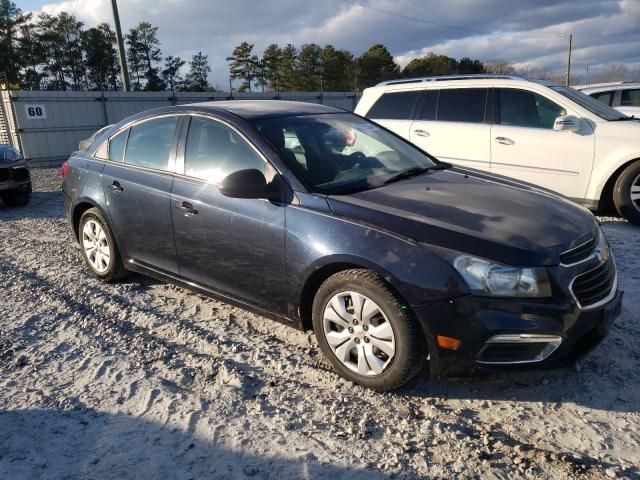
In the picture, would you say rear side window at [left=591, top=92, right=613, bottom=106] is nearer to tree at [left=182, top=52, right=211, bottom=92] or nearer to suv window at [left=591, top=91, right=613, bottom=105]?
suv window at [left=591, top=91, right=613, bottom=105]

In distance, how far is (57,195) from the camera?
1011cm

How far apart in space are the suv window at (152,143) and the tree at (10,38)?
54889 mm

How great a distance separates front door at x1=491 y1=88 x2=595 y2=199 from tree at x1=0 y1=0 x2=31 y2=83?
55194mm

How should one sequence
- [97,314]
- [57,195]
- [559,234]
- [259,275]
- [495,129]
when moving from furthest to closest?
[57,195] → [495,129] → [97,314] → [259,275] → [559,234]

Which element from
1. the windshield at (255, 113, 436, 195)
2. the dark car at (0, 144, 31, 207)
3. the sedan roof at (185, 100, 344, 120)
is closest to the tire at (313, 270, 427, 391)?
the windshield at (255, 113, 436, 195)

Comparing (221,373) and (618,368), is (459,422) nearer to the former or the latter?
(618,368)

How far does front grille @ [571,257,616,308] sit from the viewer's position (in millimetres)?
2662

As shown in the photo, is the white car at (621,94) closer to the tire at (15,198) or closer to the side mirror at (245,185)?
the side mirror at (245,185)

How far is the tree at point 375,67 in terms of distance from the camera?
60.2m

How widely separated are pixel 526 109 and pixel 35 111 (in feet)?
51.7

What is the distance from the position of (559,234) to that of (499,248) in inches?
18.9

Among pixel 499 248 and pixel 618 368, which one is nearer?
pixel 499 248

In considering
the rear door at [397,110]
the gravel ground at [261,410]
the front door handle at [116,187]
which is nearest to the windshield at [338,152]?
the gravel ground at [261,410]

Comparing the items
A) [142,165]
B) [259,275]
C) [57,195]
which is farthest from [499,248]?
[57,195]
